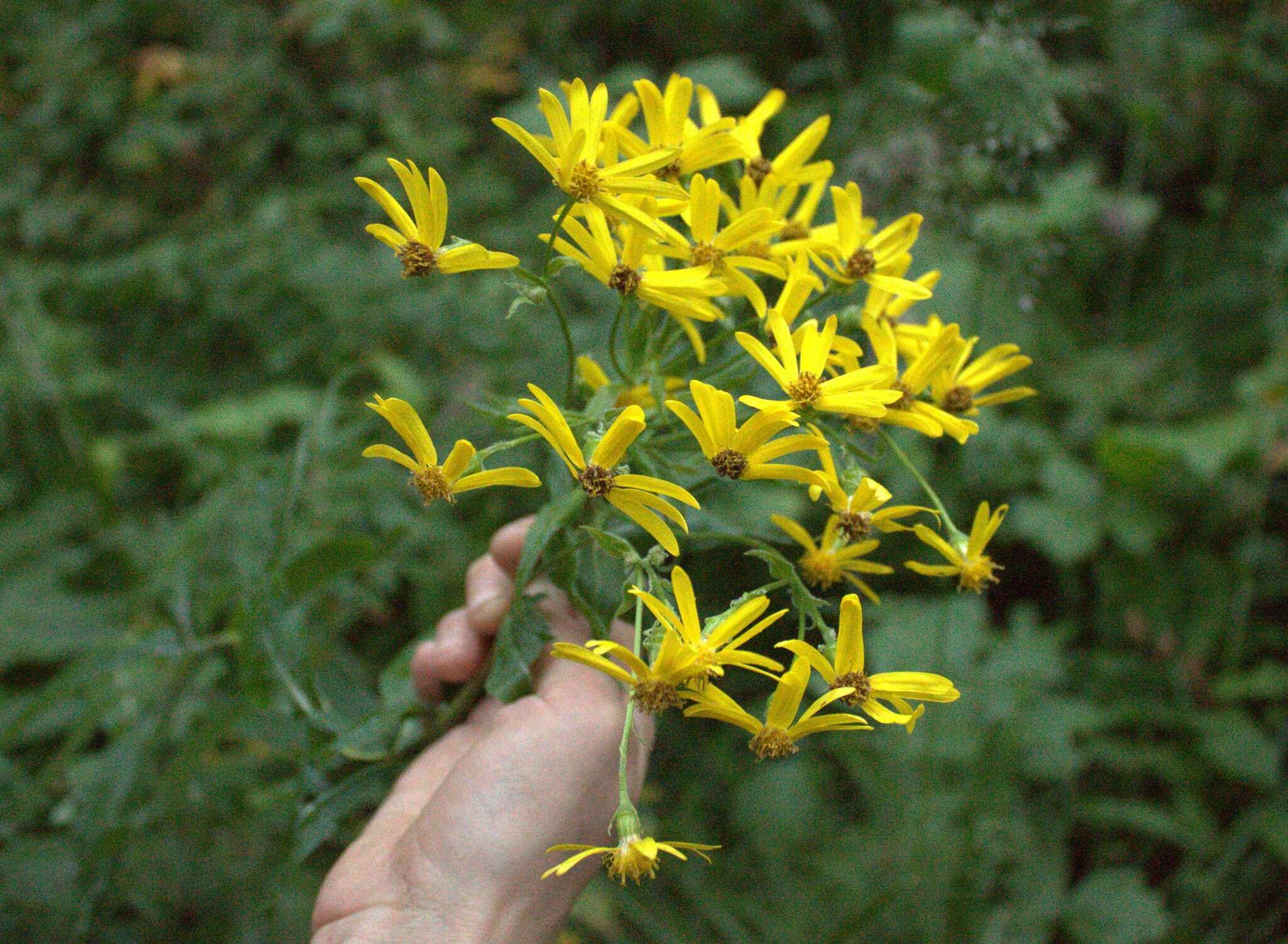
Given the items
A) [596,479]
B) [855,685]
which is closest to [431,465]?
[596,479]

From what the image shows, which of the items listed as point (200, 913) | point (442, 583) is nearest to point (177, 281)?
point (442, 583)

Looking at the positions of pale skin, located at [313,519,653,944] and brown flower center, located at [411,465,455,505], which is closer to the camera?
brown flower center, located at [411,465,455,505]

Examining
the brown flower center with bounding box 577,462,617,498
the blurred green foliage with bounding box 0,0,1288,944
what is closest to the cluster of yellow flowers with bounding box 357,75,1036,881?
the brown flower center with bounding box 577,462,617,498

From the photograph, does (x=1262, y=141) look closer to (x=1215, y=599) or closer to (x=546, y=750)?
(x=1215, y=599)

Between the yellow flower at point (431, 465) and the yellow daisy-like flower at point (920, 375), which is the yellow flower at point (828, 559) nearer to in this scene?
the yellow daisy-like flower at point (920, 375)

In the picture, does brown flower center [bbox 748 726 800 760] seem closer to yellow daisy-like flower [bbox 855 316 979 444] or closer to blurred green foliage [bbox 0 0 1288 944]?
blurred green foliage [bbox 0 0 1288 944]

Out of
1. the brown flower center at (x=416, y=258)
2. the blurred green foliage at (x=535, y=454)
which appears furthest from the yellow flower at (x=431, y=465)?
the blurred green foliage at (x=535, y=454)

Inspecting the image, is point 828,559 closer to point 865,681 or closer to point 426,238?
point 865,681
